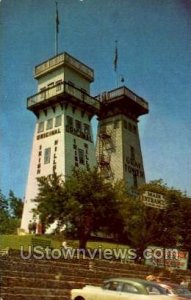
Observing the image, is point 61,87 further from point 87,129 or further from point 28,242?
point 28,242

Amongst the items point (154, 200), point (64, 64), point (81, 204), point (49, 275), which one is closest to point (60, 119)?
point (64, 64)

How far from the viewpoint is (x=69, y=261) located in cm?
1975

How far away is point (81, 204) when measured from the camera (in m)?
26.8

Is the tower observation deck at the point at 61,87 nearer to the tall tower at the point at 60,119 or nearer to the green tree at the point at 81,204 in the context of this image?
the tall tower at the point at 60,119

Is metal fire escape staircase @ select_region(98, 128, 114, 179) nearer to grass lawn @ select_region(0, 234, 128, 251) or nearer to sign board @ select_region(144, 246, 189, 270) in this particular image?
grass lawn @ select_region(0, 234, 128, 251)

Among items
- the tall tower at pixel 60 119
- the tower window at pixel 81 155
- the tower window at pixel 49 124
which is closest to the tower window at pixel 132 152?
the tall tower at pixel 60 119

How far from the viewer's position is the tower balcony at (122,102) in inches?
1609

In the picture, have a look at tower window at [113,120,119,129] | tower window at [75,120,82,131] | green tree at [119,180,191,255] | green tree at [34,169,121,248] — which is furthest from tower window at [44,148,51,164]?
tower window at [113,120,119,129]

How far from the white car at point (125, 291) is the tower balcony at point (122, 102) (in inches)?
1107

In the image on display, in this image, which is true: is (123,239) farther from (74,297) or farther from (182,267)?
(74,297)

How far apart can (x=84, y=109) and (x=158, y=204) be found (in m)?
11.2

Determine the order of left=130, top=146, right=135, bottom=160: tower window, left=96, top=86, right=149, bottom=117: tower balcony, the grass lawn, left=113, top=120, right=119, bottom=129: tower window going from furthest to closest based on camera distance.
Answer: left=113, top=120, right=119, bottom=129: tower window
left=130, top=146, right=135, bottom=160: tower window
left=96, top=86, right=149, bottom=117: tower balcony
the grass lawn

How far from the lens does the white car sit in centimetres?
1227

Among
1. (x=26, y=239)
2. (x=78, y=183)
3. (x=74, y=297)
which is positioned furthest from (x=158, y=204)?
(x=74, y=297)
